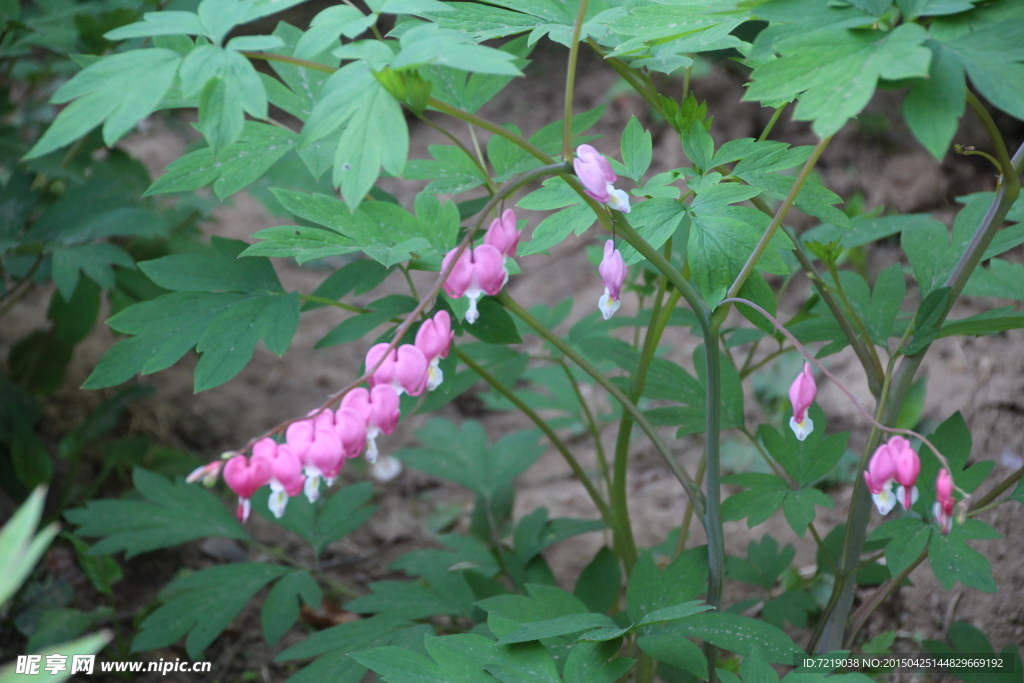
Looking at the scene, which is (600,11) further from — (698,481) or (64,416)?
(64,416)

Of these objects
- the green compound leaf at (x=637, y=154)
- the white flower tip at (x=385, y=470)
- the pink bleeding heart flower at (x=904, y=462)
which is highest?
the green compound leaf at (x=637, y=154)

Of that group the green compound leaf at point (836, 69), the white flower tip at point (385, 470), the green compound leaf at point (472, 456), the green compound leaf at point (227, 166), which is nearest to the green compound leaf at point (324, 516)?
the green compound leaf at point (472, 456)

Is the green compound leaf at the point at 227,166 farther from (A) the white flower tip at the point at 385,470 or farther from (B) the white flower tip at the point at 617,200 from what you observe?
(A) the white flower tip at the point at 385,470

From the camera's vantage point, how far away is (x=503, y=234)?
0.98 meters

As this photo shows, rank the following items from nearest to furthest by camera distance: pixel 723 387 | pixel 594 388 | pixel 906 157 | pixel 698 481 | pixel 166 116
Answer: pixel 723 387, pixel 698 481, pixel 594 388, pixel 166 116, pixel 906 157

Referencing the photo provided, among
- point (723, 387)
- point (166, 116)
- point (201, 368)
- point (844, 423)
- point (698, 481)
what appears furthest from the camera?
point (166, 116)

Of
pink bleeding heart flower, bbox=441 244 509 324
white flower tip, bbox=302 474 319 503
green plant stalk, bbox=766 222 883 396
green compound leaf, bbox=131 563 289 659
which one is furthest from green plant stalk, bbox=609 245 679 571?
green compound leaf, bbox=131 563 289 659

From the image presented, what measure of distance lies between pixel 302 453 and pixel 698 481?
1027mm

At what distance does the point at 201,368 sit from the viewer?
3.89 ft

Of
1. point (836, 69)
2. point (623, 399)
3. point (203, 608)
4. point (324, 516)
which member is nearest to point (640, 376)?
point (623, 399)

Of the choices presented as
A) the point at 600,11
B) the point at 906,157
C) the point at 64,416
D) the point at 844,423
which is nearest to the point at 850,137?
the point at 906,157

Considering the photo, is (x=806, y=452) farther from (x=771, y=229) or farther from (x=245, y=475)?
(x=245, y=475)

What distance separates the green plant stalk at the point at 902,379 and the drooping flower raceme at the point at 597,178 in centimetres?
52

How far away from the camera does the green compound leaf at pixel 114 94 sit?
32.1 inches
